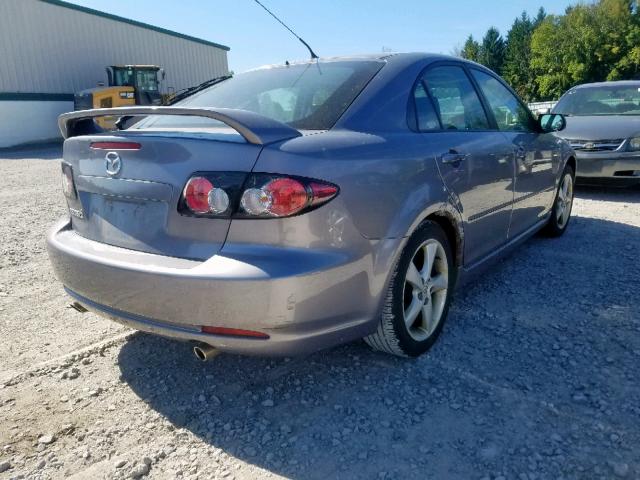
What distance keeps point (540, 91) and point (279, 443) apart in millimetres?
65063

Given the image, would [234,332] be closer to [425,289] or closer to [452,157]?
[425,289]

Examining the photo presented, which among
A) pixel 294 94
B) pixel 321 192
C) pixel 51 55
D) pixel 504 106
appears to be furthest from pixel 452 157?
pixel 51 55

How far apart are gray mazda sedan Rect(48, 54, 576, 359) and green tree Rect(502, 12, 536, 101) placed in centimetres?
6574

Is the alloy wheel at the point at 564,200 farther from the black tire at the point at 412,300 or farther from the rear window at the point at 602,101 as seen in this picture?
A: the rear window at the point at 602,101

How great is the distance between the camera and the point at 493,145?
10.7 feet

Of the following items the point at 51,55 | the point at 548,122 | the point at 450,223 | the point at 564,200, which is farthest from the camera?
the point at 51,55

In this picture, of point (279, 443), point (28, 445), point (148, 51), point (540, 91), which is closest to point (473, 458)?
point (279, 443)

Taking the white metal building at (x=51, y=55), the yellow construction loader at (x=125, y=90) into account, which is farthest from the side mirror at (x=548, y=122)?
the white metal building at (x=51, y=55)

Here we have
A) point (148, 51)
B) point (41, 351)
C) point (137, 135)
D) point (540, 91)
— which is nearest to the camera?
point (137, 135)

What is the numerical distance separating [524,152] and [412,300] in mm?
1777

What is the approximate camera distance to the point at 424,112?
274 cm

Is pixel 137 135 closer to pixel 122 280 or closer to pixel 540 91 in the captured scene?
pixel 122 280

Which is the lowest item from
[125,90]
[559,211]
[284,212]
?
[559,211]

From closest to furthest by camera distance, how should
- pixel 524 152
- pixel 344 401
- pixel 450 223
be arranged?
pixel 344 401 < pixel 450 223 < pixel 524 152
